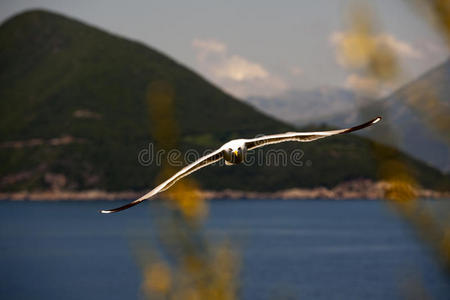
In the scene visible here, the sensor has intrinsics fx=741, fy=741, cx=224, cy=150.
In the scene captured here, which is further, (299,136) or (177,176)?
(177,176)

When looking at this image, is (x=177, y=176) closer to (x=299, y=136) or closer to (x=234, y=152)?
(x=234, y=152)

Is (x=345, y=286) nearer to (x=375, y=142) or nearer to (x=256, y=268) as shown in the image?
(x=256, y=268)

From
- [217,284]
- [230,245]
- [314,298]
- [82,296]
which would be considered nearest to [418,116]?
[217,284]

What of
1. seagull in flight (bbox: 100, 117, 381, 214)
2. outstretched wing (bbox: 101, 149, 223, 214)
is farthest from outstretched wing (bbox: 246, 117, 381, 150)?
outstretched wing (bbox: 101, 149, 223, 214)

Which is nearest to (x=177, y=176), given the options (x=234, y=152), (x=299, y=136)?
(x=234, y=152)

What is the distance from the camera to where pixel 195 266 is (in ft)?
36.7

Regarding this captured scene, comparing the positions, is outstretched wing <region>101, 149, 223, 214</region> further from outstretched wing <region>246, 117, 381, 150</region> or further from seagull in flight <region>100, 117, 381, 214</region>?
outstretched wing <region>246, 117, 381, 150</region>

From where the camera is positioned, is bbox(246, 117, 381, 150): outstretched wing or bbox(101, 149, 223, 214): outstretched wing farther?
bbox(101, 149, 223, 214): outstretched wing

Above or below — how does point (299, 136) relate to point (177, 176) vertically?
above


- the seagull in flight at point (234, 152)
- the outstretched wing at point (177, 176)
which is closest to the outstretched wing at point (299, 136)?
the seagull in flight at point (234, 152)

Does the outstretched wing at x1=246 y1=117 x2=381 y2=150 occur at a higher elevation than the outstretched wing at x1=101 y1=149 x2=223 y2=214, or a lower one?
higher

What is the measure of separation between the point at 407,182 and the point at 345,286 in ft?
537

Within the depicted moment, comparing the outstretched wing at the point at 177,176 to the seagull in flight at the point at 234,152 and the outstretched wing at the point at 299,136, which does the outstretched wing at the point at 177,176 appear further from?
the outstretched wing at the point at 299,136

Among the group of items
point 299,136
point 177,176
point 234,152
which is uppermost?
point 299,136
